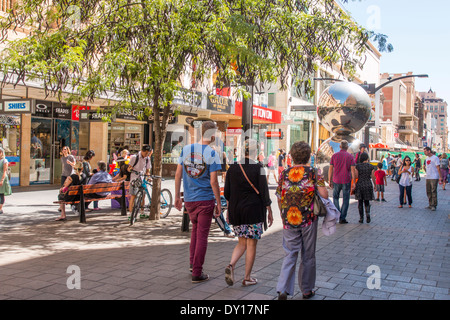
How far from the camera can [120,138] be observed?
22281 mm

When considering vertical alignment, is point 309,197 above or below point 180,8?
below

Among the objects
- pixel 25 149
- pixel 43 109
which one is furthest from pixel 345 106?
pixel 25 149

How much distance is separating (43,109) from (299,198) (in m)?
14.8

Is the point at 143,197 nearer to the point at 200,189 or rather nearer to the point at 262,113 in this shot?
the point at 200,189

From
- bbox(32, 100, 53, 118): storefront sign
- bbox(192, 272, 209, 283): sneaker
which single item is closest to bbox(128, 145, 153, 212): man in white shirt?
bbox(192, 272, 209, 283): sneaker

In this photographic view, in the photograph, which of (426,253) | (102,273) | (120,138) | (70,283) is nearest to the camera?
(70,283)

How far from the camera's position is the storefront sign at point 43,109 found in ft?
55.1

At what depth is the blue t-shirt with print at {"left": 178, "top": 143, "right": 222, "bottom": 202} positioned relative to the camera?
531 cm

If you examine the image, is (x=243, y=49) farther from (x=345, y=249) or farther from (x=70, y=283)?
(x=70, y=283)

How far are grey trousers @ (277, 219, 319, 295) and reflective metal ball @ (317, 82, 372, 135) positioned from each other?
5808 millimetres

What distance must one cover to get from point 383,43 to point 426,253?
4002 mm

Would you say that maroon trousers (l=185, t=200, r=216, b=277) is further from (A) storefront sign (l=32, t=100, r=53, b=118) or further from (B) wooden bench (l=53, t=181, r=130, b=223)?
(A) storefront sign (l=32, t=100, r=53, b=118)
